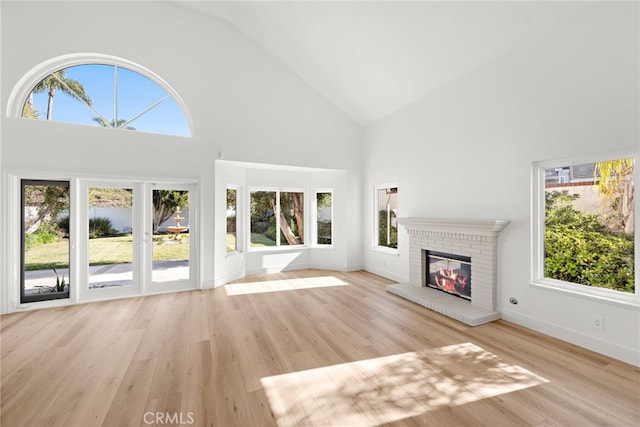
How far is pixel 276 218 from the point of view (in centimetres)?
658

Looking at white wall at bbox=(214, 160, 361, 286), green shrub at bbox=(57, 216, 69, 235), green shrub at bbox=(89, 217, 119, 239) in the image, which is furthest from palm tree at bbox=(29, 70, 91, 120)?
white wall at bbox=(214, 160, 361, 286)

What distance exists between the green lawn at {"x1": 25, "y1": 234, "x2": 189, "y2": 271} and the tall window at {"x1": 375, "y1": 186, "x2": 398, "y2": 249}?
3978 mm

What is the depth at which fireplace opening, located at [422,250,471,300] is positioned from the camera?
13.4ft

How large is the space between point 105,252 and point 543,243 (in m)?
6.29

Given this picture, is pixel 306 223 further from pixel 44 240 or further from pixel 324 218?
pixel 44 240

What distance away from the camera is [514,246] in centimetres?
342

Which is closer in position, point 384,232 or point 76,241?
point 76,241

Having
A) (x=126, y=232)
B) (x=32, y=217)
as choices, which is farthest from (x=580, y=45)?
(x=32, y=217)

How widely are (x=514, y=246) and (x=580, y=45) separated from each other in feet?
7.37

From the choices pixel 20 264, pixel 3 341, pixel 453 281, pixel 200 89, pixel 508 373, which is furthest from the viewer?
pixel 200 89

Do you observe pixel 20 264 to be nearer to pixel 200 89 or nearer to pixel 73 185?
pixel 73 185

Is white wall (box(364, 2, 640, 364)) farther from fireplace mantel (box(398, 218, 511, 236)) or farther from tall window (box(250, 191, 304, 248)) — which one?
tall window (box(250, 191, 304, 248))

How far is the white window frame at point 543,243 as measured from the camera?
8.25 feet

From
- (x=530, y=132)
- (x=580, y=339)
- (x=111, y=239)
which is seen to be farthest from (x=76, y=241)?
(x=580, y=339)
